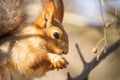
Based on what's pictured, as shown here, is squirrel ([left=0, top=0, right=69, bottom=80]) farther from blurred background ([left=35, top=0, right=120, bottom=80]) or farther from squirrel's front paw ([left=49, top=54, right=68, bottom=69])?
blurred background ([left=35, top=0, right=120, bottom=80])

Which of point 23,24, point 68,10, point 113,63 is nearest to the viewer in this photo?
point 23,24

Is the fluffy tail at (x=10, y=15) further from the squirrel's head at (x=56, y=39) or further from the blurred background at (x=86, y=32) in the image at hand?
the blurred background at (x=86, y=32)

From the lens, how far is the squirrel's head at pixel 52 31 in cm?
147

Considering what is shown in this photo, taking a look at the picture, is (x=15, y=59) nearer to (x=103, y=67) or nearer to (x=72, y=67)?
(x=72, y=67)

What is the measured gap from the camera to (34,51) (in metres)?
1.46

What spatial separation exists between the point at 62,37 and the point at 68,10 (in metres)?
1.29

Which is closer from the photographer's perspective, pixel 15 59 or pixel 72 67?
pixel 15 59

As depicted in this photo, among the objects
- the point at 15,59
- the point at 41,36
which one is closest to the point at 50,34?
the point at 41,36

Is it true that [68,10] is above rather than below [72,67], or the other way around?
above

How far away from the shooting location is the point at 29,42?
1481mm

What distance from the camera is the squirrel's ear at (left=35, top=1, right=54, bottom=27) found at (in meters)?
1.44

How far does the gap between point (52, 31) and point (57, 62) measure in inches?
6.7

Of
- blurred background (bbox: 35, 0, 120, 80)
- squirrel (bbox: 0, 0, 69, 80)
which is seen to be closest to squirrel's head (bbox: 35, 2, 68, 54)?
squirrel (bbox: 0, 0, 69, 80)

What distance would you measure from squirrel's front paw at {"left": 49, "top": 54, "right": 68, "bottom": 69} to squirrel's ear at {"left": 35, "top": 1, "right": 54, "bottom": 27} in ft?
0.47
